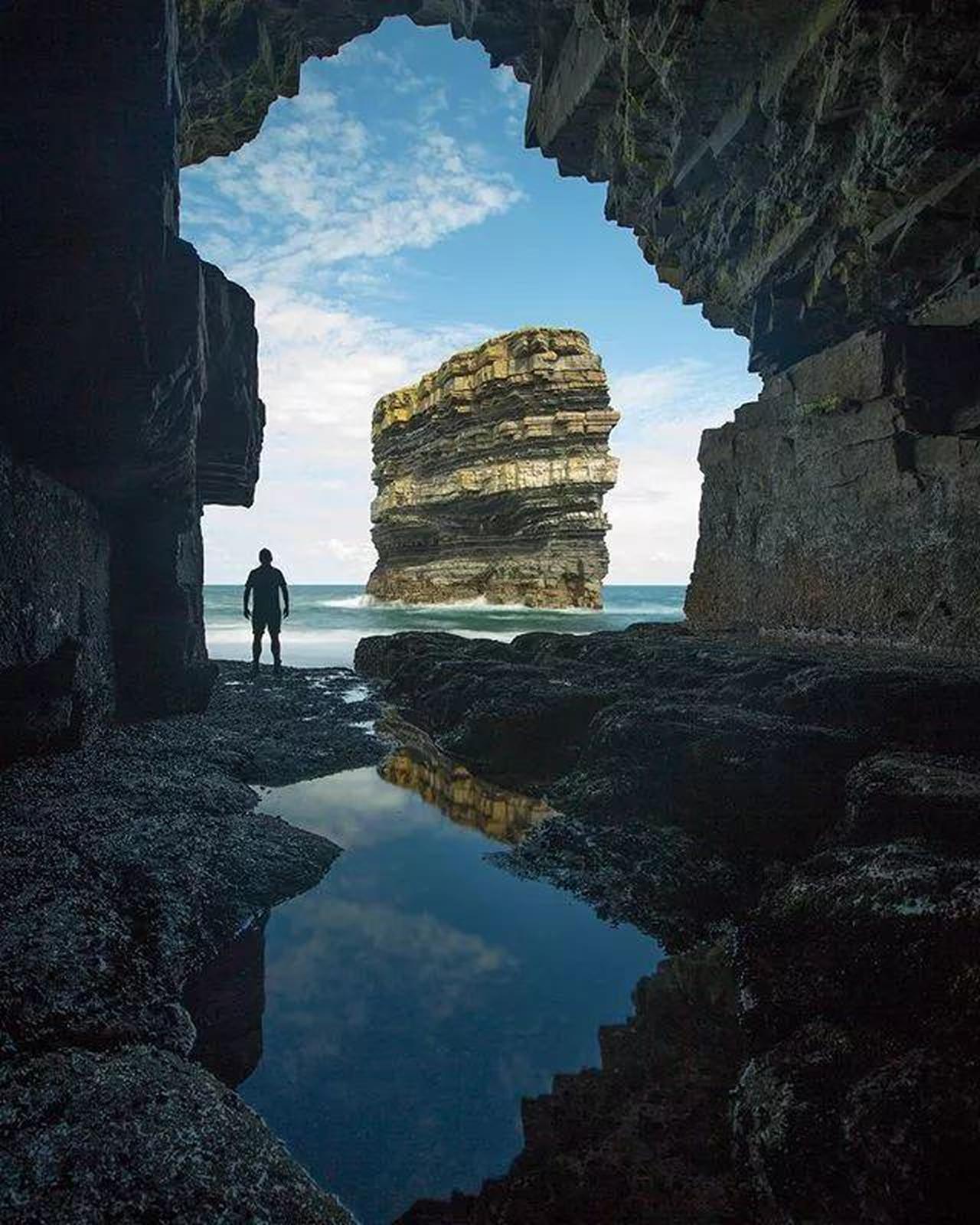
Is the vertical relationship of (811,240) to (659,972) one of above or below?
above

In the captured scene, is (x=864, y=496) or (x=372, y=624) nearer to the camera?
(x=864, y=496)

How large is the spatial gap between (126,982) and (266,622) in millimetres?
9202

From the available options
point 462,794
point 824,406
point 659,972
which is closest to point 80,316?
point 462,794

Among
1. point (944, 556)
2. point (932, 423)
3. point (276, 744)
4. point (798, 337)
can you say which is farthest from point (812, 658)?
point (798, 337)

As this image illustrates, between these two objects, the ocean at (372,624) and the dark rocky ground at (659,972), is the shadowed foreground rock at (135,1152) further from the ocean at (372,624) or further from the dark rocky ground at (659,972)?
the ocean at (372,624)

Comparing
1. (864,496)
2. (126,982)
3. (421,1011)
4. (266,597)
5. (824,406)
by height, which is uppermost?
(824,406)

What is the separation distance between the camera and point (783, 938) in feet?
7.03

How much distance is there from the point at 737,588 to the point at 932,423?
9.38 feet

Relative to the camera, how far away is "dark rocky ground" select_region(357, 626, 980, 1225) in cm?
141

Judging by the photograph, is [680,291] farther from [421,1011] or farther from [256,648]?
[421,1011]

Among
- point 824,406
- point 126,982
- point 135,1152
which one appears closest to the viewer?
point 135,1152

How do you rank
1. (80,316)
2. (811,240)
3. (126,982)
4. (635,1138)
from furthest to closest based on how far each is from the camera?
(811,240), (80,316), (126,982), (635,1138)

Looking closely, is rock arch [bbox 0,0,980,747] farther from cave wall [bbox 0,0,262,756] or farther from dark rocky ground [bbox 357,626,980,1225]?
dark rocky ground [bbox 357,626,980,1225]

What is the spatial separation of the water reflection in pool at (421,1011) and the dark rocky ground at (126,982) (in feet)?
0.67
